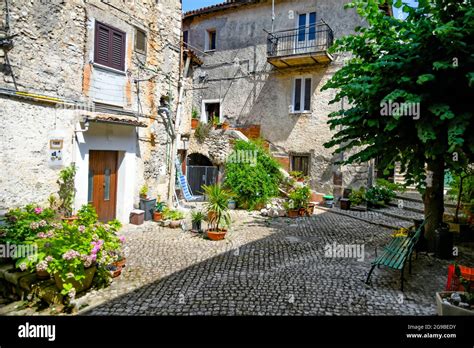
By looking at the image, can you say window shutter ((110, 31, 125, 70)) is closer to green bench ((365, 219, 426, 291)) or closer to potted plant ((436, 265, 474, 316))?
green bench ((365, 219, 426, 291))

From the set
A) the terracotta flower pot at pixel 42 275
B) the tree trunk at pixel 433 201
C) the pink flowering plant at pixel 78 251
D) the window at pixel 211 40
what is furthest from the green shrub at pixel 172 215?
the window at pixel 211 40

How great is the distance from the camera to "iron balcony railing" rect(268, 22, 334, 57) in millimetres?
14367

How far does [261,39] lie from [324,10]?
3.32 m

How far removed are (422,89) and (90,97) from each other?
768cm

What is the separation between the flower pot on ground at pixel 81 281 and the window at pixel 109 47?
19.2 feet

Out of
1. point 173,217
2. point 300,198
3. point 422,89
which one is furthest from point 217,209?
point 422,89

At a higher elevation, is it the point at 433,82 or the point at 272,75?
the point at 272,75

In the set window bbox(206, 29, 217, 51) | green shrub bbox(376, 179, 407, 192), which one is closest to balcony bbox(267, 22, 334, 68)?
window bbox(206, 29, 217, 51)

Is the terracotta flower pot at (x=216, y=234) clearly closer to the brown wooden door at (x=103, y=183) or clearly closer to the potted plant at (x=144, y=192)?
the potted plant at (x=144, y=192)

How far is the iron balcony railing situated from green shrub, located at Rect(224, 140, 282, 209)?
5294mm

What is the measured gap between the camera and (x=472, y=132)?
16.9 ft

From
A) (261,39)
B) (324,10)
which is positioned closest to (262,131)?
(261,39)
